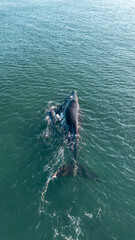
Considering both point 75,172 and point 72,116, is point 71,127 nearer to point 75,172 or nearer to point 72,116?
point 72,116

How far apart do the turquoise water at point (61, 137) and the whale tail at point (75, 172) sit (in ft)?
2.43

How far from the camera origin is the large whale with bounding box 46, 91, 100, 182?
83.7 feet

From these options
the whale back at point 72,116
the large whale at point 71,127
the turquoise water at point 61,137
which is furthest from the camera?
the whale back at point 72,116

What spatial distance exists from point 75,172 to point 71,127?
951 cm

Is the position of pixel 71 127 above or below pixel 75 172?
above

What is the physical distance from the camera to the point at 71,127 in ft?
106

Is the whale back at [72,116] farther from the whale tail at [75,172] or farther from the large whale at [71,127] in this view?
the whale tail at [75,172]

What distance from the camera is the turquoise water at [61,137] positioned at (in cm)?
2117

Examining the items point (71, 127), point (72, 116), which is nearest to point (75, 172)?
point (71, 127)

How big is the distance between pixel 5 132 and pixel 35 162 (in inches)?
387

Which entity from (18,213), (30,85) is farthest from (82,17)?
(18,213)

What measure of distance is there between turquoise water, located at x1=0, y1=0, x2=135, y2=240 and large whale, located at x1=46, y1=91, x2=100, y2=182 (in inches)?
38.9

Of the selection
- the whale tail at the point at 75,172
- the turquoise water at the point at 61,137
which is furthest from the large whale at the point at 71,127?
the turquoise water at the point at 61,137

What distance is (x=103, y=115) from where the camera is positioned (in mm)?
37500
